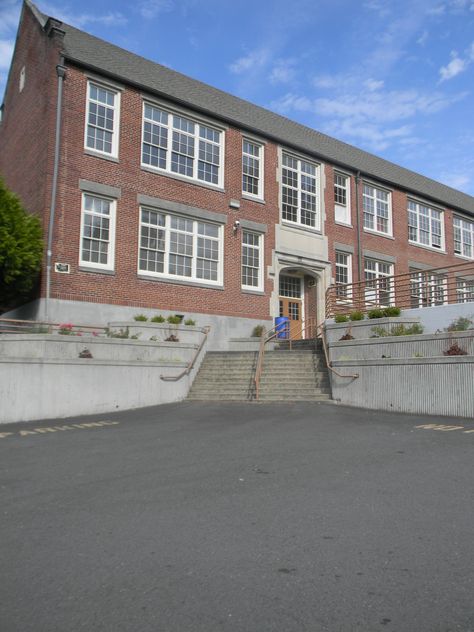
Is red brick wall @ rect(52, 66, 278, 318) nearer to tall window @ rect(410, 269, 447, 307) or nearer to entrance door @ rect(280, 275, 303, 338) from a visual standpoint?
entrance door @ rect(280, 275, 303, 338)

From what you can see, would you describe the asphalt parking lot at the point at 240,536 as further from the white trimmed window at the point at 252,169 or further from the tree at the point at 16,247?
the white trimmed window at the point at 252,169

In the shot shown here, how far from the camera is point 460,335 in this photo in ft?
43.3

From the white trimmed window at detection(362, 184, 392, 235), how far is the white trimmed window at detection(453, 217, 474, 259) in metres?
6.29

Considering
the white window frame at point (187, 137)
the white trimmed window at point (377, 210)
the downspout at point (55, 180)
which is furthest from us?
the white trimmed window at point (377, 210)

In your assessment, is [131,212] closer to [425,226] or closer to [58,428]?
[58,428]

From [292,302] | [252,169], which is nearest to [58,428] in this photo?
[292,302]

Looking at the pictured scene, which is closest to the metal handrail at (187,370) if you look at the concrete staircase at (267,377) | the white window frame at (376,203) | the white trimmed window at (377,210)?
the concrete staircase at (267,377)

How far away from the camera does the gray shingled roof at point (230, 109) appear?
20688 millimetres

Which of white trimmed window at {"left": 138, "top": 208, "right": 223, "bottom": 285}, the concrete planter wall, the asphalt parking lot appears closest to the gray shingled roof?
white trimmed window at {"left": 138, "top": 208, "right": 223, "bottom": 285}

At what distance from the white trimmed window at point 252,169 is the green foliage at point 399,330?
1022 cm

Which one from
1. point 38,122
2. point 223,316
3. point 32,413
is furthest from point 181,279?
point 32,413

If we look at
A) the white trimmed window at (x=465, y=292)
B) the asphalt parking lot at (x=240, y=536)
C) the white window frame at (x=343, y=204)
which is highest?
the white window frame at (x=343, y=204)

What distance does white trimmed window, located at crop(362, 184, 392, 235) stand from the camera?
94.0 ft

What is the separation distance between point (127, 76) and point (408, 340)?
1397 cm
